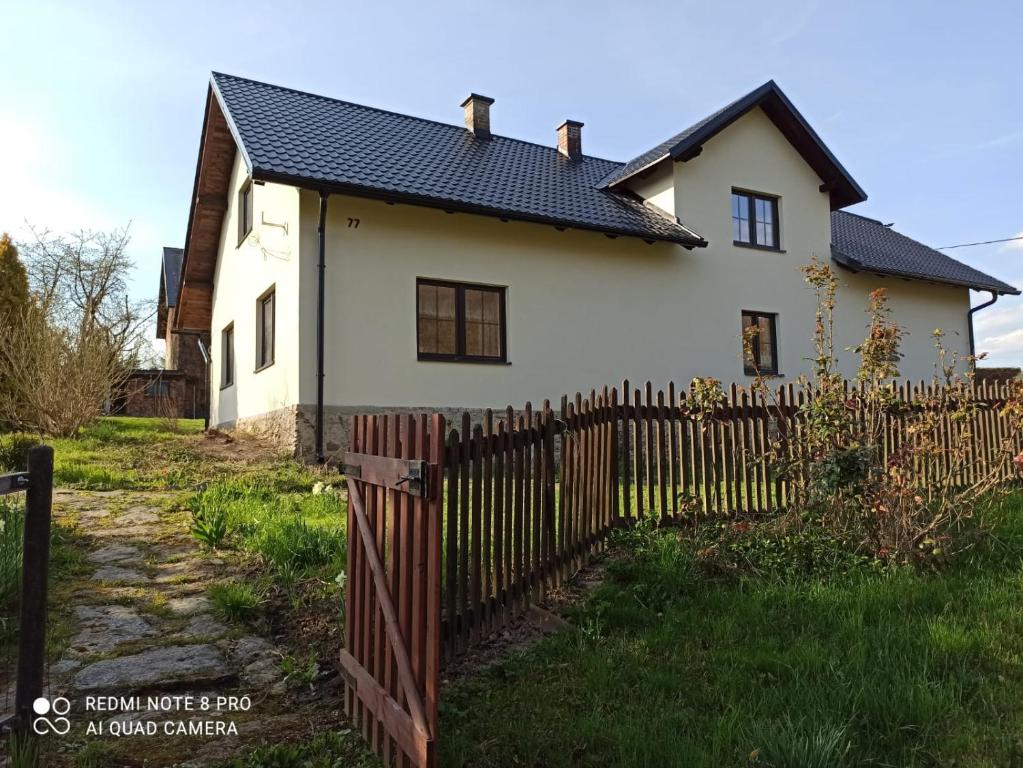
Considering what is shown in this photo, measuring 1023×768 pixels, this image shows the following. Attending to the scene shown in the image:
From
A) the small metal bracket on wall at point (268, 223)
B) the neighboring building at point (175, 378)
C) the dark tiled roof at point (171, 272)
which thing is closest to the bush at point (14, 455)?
the small metal bracket on wall at point (268, 223)

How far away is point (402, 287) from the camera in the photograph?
430 inches

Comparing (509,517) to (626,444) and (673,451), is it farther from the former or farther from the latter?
(673,451)

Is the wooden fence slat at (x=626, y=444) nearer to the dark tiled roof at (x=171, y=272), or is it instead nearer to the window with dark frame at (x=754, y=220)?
the window with dark frame at (x=754, y=220)

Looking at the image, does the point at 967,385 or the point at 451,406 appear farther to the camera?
the point at 451,406

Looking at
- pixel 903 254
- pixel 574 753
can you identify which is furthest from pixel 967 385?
pixel 903 254

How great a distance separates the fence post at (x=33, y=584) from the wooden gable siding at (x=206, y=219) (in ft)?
38.6

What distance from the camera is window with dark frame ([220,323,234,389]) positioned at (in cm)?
1558

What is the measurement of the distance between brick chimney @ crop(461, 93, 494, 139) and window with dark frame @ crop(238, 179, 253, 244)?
4.75 m

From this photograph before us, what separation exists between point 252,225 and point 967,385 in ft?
36.8

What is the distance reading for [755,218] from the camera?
15148 millimetres

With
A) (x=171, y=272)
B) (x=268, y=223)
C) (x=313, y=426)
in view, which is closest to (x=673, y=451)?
(x=313, y=426)

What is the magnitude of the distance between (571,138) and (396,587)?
14.9 m

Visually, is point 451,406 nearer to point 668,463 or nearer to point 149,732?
point 668,463

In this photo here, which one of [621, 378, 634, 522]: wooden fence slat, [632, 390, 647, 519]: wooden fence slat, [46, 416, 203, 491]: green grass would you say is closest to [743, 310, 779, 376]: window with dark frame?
[632, 390, 647, 519]: wooden fence slat
